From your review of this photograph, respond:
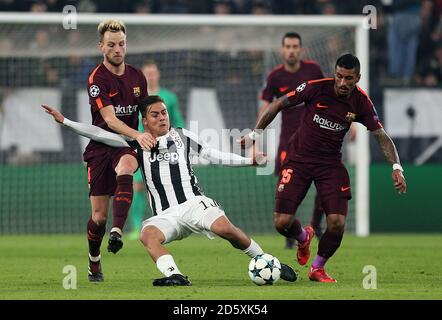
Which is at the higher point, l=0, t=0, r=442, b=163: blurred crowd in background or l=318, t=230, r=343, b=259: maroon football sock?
l=0, t=0, r=442, b=163: blurred crowd in background

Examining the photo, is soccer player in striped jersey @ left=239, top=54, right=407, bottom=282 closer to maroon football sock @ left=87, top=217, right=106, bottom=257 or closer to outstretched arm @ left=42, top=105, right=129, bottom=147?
outstretched arm @ left=42, top=105, right=129, bottom=147

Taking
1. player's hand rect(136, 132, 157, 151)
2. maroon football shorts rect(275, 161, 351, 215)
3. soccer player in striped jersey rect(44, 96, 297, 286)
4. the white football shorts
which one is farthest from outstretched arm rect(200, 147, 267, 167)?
player's hand rect(136, 132, 157, 151)

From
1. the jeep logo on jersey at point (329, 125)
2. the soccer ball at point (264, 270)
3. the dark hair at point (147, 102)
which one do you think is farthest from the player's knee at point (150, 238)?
the jeep logo on jersey at point (329, 125)

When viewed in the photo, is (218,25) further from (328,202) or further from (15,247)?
(328,202)

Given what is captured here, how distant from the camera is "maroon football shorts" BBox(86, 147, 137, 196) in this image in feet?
32.5

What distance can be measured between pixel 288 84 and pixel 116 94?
3.86m

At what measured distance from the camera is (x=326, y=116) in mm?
10008

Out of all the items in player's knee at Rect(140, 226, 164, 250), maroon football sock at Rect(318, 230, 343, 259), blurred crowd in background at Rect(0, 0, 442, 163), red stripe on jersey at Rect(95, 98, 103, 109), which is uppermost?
blurred crowd in background at Rect(0, 0, 442, 163)

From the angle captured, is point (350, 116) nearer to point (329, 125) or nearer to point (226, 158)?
point (329, 125)

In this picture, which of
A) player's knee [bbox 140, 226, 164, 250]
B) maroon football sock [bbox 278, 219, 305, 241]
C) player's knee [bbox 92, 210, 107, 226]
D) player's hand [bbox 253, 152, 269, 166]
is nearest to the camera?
player's knee [bbox 140, 226, 164, 250]

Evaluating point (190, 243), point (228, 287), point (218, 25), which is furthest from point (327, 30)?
point (228, 287)

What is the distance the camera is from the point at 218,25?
17.1 m

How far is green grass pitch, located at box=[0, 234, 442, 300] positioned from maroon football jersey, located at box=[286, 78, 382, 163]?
44.5 inches
